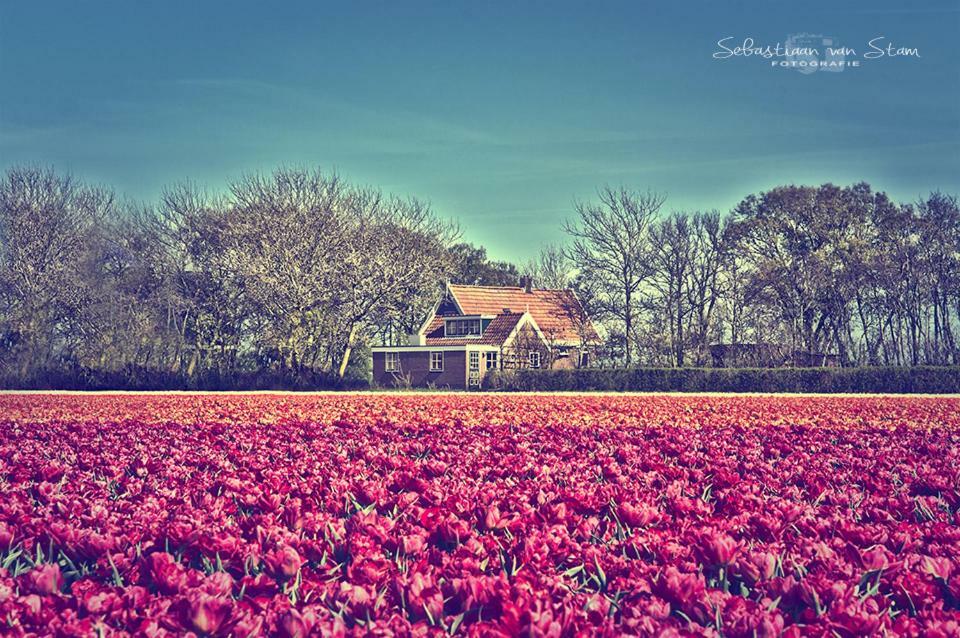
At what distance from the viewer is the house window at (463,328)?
47656mm

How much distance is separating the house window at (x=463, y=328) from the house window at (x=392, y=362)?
495 cm

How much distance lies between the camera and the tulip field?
2.83 m

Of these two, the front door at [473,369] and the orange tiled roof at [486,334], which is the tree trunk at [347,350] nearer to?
the front door at [473,369]

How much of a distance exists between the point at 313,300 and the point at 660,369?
49.8ft

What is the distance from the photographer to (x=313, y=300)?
38250 millimetres

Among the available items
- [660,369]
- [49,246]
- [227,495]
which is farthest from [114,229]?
[227,495]

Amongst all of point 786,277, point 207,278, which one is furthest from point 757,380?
point 207,278

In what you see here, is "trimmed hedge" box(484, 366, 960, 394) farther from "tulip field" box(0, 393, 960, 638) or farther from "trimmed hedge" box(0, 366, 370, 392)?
"tulip field" box(0, 393, 960, 638)

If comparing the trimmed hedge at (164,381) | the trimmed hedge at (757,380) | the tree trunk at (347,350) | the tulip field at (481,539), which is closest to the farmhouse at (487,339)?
the tree trunk at (347,350)

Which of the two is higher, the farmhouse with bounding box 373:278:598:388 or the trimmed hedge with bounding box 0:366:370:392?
the farmhouse with bounding box 373:278:598:388

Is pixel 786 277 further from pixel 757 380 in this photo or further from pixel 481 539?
pixel 481 539

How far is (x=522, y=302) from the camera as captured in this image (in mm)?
50438

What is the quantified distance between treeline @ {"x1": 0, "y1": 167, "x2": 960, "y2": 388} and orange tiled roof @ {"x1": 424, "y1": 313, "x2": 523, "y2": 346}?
3840mm

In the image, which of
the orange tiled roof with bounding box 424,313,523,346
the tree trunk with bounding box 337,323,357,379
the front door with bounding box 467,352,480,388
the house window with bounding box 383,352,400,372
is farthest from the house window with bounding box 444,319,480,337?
the tree trunk with bounding box 337,323,357,379
